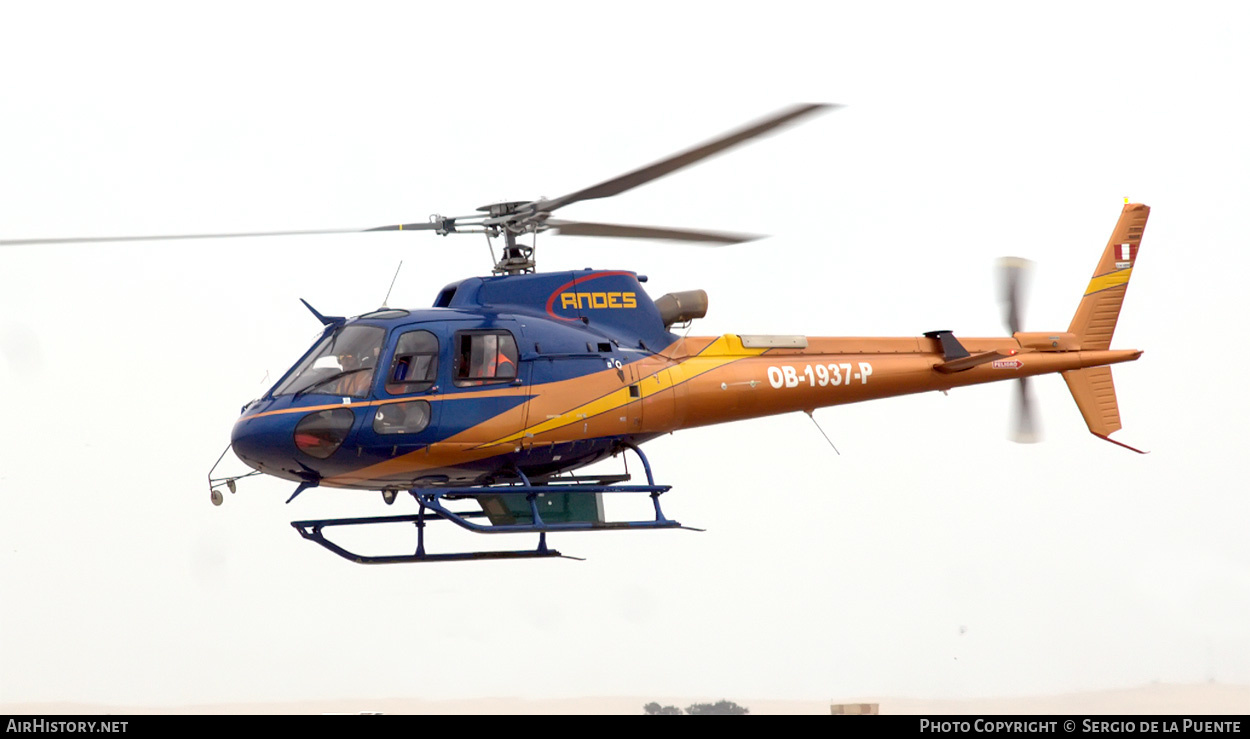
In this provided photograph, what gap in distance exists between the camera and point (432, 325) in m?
12.9

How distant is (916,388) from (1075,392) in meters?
2.31

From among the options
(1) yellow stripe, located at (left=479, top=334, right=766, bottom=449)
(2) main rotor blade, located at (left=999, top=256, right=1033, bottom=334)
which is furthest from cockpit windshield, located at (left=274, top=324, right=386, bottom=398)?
(2) main rotor blade, located at (left=999, top=256, right=1033, bottom=334)

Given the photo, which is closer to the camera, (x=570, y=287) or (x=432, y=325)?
(x=432, y=325)

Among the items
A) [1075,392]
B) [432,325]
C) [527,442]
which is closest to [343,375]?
[432,325]

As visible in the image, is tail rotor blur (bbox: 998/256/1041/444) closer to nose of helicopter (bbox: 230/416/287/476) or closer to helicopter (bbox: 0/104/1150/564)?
helicopter (bbox: 0/104/1150/564)

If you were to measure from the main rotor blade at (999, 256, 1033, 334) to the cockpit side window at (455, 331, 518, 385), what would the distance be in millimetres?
5794

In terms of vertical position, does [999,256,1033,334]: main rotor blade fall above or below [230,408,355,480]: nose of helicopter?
above

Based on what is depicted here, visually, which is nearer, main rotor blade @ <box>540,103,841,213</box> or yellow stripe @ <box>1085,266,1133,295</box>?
main rotor blade @ <box>540,103,841,213</box>

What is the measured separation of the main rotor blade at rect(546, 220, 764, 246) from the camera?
13727 millimetres

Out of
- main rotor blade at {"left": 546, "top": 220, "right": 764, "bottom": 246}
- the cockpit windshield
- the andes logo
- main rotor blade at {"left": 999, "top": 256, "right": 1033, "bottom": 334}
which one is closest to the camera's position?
the cockpit windshield

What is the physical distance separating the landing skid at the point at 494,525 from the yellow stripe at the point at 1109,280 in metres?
6.26
